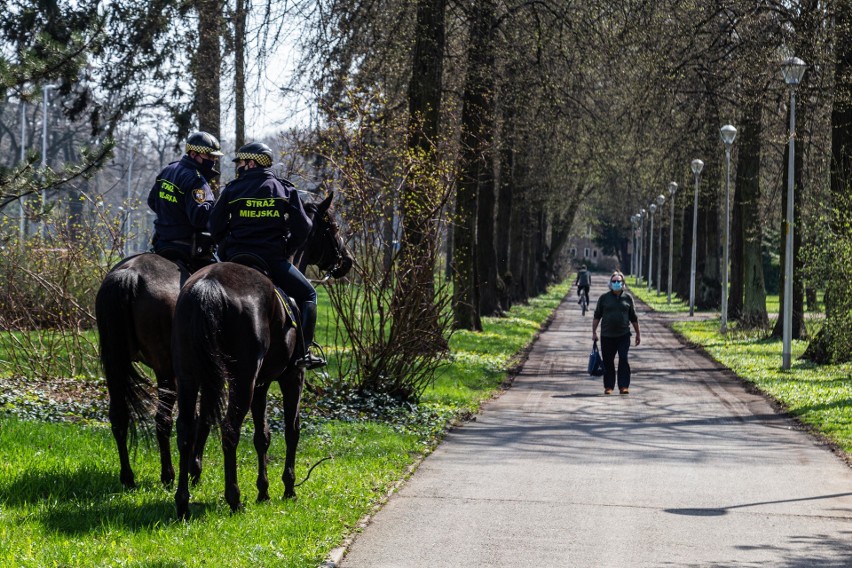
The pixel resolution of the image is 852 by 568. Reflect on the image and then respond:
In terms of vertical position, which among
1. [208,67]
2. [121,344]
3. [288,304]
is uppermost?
[208,67]

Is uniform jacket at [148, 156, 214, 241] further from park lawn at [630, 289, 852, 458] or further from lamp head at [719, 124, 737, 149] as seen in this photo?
lamp head at [719, 124, 737, 149]

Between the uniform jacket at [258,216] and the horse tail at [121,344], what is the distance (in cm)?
75

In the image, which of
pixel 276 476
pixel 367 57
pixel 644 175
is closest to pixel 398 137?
pixel 367 57

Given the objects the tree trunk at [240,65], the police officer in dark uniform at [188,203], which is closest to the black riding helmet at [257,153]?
the police officer in dark uniform at [188,203]

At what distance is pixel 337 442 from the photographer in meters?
11.3

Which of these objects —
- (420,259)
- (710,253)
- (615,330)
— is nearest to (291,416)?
(420,259)

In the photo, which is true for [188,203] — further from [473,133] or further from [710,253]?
[710,253]

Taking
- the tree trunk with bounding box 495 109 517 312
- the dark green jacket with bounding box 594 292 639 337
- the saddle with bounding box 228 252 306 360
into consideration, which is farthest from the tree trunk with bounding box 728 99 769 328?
the saddle with bounding box 228 252 306 360

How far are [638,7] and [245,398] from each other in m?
14.1

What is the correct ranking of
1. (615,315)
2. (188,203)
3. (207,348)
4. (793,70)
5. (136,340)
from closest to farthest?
(207,348), (136,340), (188,203), (615,315), (793,70)

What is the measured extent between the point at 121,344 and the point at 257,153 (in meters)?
1.69

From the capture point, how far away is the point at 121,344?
8391 mm

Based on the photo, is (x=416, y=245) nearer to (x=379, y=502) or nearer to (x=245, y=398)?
(x=379, y=502)

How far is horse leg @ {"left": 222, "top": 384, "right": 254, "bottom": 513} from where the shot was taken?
7418 mm
